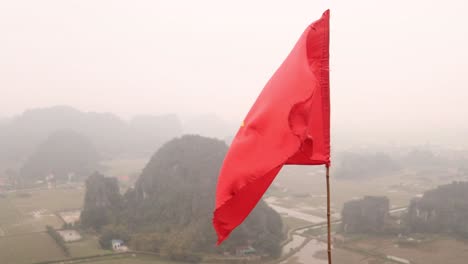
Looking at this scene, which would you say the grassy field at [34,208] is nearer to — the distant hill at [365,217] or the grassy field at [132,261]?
the grassy field at [132,261]

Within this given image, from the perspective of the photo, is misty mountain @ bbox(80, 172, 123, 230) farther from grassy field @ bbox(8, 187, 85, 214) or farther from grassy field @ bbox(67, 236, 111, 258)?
grassy field @ bbox(8, 187, 85, 214)

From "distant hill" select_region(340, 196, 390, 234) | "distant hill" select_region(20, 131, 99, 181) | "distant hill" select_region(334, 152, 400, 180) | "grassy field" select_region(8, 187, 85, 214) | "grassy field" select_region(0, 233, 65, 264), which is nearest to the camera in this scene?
"grassy field" select_region(0, 233, 65, 264)

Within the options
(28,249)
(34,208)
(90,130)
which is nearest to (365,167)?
(34,208)

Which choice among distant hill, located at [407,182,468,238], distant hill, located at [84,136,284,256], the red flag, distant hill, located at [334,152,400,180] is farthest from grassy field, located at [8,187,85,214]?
the red flag

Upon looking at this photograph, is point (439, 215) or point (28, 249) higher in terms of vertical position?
point (439, 215)

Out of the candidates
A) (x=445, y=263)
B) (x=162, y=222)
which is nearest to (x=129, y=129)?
(x=162, y=222)

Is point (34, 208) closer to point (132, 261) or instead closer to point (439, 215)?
point (132, 261)

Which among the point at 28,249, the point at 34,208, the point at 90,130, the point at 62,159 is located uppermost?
the point at 90,130
